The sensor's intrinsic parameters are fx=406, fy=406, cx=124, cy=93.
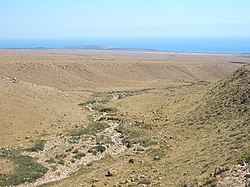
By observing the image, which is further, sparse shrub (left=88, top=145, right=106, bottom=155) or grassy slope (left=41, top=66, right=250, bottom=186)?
sparse shrub (left=88, top=145, right=106, bottom=155)

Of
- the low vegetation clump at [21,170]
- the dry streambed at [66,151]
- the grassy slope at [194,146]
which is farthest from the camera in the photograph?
the dry streambed at [66,151]

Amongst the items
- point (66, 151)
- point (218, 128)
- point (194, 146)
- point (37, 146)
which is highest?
point (218, 128)

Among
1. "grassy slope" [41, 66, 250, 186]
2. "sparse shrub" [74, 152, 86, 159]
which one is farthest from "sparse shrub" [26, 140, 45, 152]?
"grassy slope" [41, 66, 250, 186]

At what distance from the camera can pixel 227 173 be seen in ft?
55.3

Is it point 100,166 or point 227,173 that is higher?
point 227,173

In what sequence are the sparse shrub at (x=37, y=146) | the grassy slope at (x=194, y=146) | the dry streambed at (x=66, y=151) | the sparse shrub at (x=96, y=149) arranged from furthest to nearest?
the sparse shrub at (x=37, y=146), the sparse shrub at (x=96, y=149), the dry streambed at (x=66, y=151), the grassy slope at (x=194, y=146)

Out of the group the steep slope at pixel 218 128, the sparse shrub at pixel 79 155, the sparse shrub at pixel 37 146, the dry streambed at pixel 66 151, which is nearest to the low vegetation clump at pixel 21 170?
the dry streambed at pixel 66 151

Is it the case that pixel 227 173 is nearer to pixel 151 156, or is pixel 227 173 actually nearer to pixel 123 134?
pixel 151 156

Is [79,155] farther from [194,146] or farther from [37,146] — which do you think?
[194,146]

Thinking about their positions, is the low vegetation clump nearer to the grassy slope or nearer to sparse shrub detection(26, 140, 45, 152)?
sparse shrub detection(26, 140, 45, 152)

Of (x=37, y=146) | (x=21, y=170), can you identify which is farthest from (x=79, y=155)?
(x=21, y=170)

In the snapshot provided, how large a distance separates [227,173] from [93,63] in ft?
281

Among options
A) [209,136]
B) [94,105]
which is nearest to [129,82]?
[94,105]

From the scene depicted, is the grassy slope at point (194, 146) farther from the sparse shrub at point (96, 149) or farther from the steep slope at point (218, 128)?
the sparse shrub at point (96, 149)
